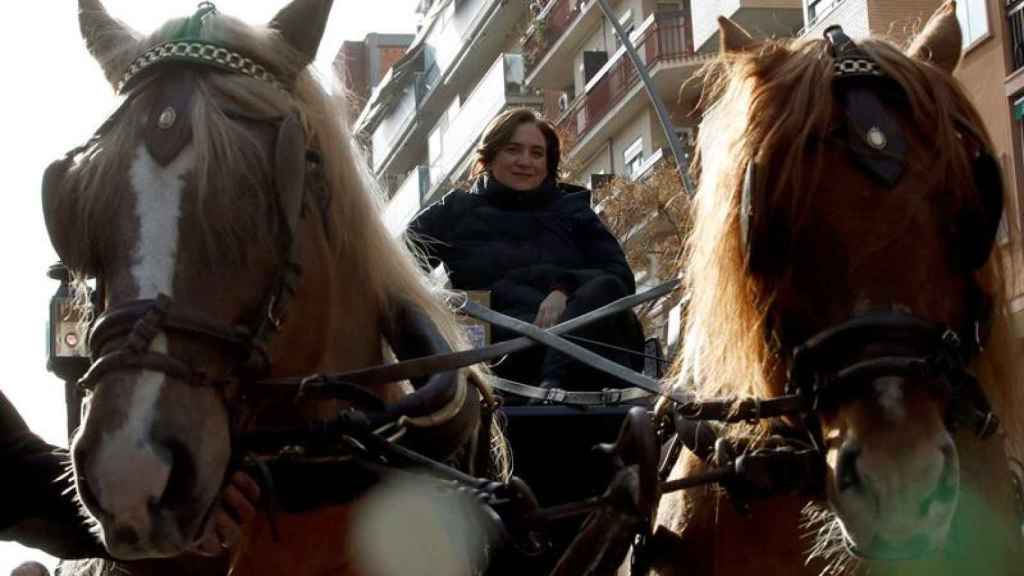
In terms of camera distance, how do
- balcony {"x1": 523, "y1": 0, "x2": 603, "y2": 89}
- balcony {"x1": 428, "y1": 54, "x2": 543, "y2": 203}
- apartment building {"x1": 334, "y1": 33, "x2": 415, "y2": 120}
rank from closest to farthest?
balcony {"x1": 523, "y1": 0, "x2": 603, "y2": 89} < balcony {"x1": 428, "y1": 54, "x2": 543, "y2": 203} < apartment building {"x1": 334, "y1": 33, "x2": 415, "y2": 120}

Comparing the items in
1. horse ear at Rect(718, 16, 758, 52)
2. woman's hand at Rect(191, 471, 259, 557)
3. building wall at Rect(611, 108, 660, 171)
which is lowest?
building wall at Rect(611, 108, 660, 171)

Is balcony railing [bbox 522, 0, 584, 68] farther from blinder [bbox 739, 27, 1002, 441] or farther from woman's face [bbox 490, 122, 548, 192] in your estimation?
blinder [bbox 739, 27, 1002, 441]

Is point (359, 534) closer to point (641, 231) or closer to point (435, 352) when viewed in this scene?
point (435, 352)

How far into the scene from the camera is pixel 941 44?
566 centimetres

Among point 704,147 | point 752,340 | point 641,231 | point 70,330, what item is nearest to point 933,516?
point 752,340

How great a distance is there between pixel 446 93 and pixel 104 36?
4678 centimetres

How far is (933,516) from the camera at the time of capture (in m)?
4.57

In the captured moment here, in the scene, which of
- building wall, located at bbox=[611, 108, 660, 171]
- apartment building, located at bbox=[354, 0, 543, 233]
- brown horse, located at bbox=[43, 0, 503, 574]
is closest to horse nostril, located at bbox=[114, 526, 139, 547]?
brown horse, located at bbox=[43, 0, 503, 574]

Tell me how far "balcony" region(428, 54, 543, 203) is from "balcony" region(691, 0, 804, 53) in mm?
6707

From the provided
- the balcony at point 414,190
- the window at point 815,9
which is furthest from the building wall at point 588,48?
the window at point 815,9

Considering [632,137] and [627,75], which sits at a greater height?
[627,75]

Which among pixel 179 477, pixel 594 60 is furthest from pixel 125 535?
pixel 594 60

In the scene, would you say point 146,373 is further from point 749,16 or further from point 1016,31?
point 749,16

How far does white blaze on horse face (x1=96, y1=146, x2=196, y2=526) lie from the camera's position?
4.46 meters
